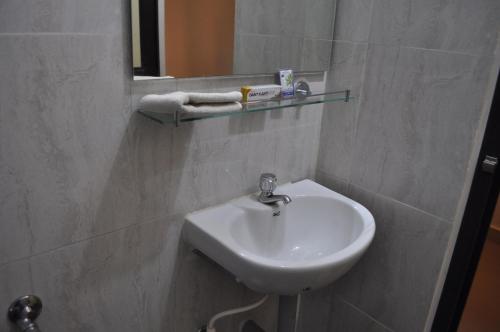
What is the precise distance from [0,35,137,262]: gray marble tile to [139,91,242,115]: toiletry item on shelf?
68mm

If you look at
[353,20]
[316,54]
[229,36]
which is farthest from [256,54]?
[353,20]

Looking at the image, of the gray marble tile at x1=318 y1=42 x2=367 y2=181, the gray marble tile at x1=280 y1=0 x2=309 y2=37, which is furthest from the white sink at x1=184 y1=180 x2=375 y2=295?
the gray marble tile at x1=280 y1=0 x2=309 y2=37

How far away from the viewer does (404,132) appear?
4.17 ft

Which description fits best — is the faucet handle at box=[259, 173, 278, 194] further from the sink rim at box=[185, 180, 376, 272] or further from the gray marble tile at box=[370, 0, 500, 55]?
the gray marble tile at box=[370, 0, 500, 55]

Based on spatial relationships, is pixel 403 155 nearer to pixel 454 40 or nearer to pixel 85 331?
pixel 454 40

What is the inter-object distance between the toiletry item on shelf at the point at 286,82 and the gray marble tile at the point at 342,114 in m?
0.22

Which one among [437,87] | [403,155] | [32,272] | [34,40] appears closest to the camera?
[34,40]

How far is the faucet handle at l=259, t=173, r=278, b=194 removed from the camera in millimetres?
1271

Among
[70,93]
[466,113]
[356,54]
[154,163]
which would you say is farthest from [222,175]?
[466,113]

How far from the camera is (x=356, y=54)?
136cm

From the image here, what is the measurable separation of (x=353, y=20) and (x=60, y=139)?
1.01 metres

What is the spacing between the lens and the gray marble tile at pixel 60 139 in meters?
0.80

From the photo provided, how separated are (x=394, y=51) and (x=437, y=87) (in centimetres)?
18

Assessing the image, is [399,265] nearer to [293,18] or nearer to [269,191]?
[269,191]
